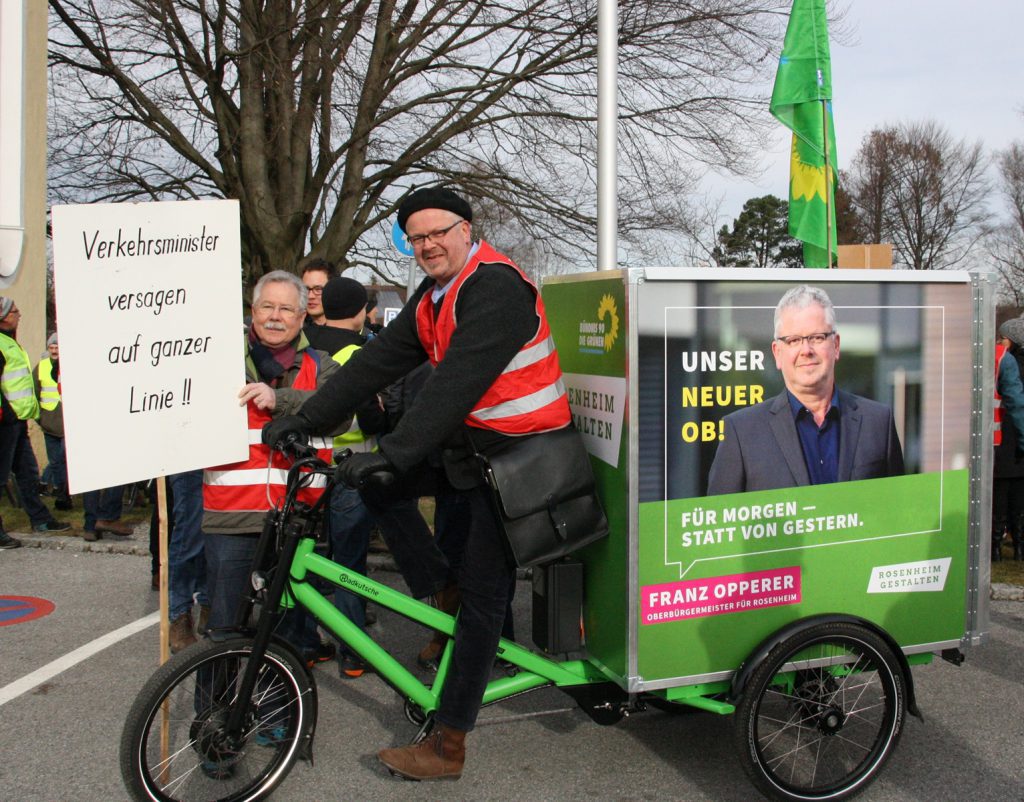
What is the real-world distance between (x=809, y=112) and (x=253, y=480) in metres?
4.13

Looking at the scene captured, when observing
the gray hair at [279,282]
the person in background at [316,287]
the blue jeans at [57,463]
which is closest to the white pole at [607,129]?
Result: the person in background at [316,287]

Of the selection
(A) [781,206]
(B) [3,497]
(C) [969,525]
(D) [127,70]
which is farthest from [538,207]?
(A) [781,206]

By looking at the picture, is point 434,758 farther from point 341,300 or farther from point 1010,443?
point 1010,443

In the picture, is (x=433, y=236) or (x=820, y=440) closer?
(x=433, y=236)

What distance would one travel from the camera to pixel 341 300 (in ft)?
17.0

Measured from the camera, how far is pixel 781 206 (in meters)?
40.4

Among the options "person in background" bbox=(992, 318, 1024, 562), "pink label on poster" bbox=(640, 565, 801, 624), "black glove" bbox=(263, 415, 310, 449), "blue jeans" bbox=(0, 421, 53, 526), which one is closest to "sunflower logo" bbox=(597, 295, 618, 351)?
"pink label on poster" bbox=(640, 565, 801, 624)

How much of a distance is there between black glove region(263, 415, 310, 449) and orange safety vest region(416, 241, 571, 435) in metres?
0.59

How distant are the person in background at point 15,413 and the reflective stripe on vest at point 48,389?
725 mm

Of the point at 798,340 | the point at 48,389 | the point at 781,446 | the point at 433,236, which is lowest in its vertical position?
the point at 48,389

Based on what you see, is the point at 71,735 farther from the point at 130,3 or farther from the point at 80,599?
the point at 130,3

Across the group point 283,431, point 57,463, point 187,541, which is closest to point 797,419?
point 283,431

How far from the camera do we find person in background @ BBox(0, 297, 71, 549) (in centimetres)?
785

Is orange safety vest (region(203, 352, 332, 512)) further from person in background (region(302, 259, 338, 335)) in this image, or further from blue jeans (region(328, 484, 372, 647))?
person in background (region(302, 259, 338, 335))
